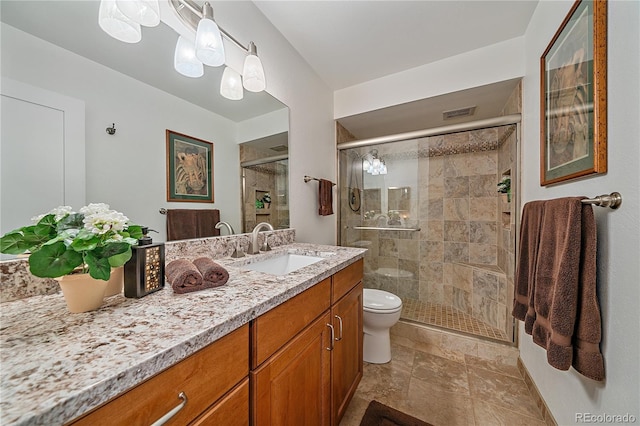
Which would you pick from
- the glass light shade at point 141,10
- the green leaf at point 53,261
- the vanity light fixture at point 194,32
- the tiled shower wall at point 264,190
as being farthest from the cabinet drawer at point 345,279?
the glass light shade at point 141,10

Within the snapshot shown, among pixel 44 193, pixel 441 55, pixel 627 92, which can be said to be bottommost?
pixel 44 193

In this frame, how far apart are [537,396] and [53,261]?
2217mm

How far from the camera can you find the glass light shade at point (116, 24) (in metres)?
0.76

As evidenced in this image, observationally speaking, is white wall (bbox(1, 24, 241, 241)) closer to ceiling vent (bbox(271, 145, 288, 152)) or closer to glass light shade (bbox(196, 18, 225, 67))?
glass light shade (bbox(196, 18, 225, 67))

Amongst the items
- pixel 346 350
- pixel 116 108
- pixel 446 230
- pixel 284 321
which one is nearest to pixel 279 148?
pixel 116 108

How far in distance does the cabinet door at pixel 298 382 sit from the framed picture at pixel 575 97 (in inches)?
48.3

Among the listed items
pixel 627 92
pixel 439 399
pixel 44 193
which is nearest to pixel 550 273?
pixel 627 92

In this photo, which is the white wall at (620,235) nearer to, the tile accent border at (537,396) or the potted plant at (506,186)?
the tile accent border at (537,396)

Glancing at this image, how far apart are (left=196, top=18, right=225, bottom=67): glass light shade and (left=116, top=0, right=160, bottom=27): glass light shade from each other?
163 millimetres

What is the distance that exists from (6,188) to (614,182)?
1855mm

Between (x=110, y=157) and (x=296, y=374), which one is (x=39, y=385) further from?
(x=110, y=157)

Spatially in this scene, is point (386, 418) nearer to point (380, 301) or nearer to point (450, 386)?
point (450, 386)

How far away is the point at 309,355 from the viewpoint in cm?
86

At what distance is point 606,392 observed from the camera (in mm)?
816
